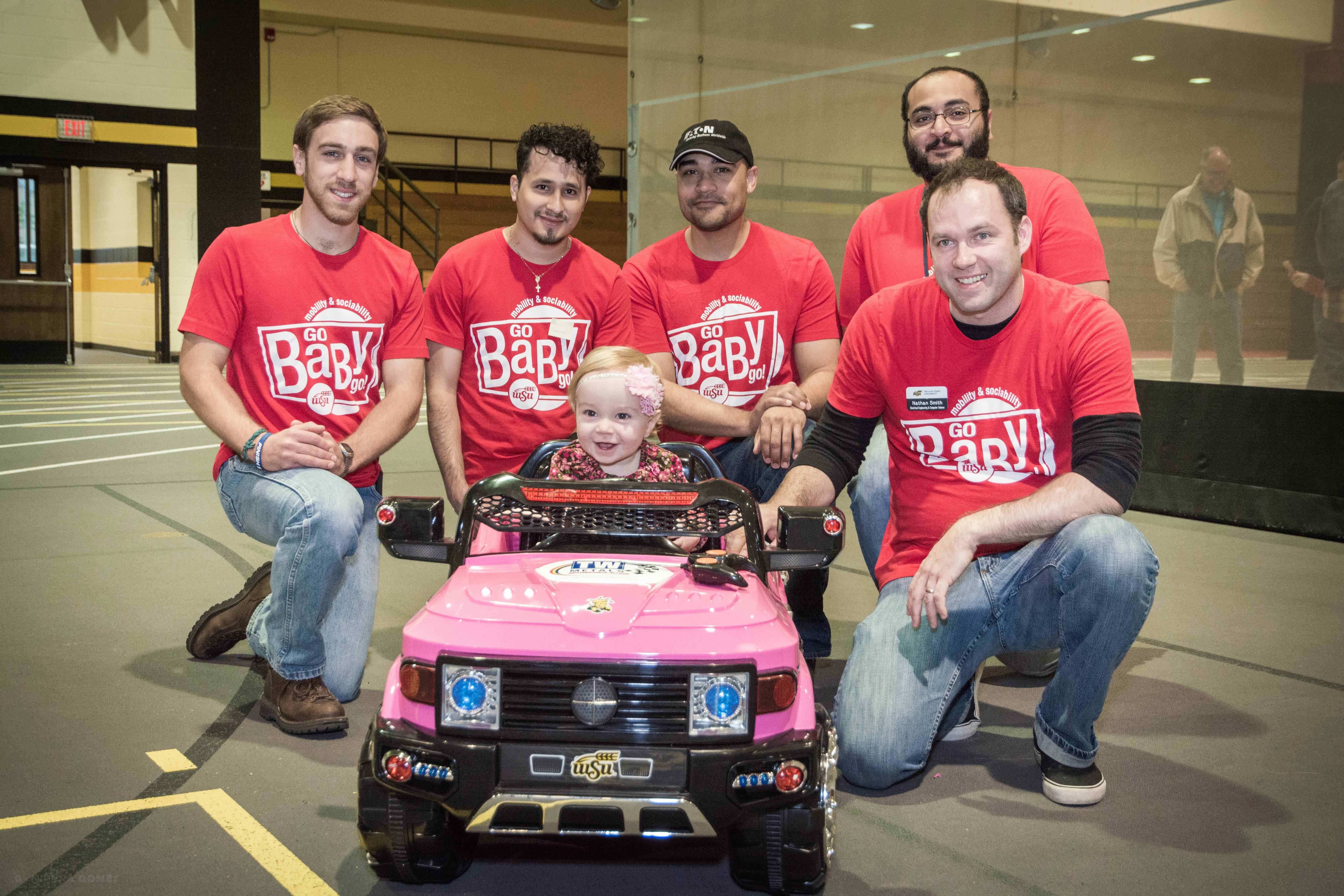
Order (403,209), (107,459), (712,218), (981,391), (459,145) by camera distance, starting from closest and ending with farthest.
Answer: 1. (981,391)
2. (712,218)
3. (107,459)
4. (403,209)
5. (459,145)

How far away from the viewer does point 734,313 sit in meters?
3.85

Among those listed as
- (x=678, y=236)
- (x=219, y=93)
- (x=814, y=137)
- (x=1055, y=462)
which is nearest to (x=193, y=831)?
(x=1055, y=462)

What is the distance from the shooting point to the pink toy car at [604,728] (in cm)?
188

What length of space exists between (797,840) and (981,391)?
4.05 ft

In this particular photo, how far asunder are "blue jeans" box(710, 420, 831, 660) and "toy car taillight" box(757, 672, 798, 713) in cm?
171

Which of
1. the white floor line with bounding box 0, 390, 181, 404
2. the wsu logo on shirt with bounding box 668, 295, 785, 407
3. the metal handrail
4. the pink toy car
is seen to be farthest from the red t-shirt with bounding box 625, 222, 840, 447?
the metal handrail

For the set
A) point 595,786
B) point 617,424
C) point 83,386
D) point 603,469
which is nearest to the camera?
point 595,786

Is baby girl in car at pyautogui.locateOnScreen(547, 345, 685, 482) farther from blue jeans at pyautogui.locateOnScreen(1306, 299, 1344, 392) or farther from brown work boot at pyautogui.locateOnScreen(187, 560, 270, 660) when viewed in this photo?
blue jeans at pyautogui.locateOnScreen(1306, 299, 1344, 392)

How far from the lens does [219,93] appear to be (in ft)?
51.2

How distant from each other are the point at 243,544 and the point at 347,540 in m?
2.44

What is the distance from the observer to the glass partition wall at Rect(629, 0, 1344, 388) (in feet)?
19.5

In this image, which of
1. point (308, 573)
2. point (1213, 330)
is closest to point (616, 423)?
point (308, 573)

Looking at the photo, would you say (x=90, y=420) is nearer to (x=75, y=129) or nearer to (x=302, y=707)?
(x=75, y=129)

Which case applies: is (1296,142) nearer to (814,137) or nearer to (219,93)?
(814,137)
